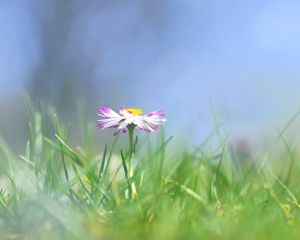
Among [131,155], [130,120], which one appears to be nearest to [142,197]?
[131,155]

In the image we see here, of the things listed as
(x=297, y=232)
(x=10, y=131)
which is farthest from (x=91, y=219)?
(x=10, y=131)

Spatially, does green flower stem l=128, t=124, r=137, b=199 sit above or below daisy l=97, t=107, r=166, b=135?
below

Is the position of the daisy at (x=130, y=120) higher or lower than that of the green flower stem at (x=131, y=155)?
higher

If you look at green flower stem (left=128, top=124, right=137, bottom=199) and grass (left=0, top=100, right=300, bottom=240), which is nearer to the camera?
grass (left=0, top=100, right=300, bottom=240)

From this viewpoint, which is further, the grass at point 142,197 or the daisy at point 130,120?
the daisy at point 130,120

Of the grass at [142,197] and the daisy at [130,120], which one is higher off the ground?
the daisy at [130,120]

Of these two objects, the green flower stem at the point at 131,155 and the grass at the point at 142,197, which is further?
the green flower stem at the point at 131,155
